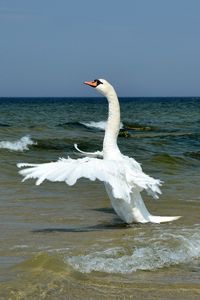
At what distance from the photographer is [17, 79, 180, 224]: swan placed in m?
6.96

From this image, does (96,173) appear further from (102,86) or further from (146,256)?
(102,86)

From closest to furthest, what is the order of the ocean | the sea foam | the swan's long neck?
the ocean, the swan's long neck, the sea foam

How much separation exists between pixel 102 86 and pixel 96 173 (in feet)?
6.86

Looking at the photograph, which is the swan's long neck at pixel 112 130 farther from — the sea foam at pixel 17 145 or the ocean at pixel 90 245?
the sea foam at pixel 17 145

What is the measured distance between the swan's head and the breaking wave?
2.22 m

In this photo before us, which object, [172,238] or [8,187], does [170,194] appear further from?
[172,238]

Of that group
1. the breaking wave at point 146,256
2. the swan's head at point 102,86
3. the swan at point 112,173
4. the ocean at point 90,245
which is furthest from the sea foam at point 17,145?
the breaking wave at point 146,256

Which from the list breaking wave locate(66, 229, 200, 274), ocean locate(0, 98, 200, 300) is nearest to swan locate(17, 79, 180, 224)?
ocean locate(0, 98, 200, 300)

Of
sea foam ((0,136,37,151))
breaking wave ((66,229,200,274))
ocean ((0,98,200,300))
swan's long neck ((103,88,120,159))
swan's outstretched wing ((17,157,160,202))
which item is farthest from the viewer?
sea foam ((0,136,37,151))

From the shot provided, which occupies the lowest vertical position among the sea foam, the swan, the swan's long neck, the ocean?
the sea foam

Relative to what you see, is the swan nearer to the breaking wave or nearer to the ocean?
the ocean

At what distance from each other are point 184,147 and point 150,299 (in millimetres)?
18562

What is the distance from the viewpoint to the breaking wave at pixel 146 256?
6.36 m

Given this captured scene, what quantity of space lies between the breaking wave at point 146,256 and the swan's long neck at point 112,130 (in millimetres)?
1268
